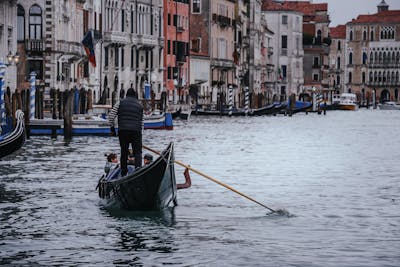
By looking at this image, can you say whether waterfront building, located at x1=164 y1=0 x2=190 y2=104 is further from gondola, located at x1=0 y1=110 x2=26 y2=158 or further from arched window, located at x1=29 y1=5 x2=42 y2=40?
gondola, located at x1=0 y1=110 x2=26 y2=158

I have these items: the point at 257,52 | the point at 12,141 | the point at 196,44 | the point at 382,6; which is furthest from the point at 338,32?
the point at 12,141

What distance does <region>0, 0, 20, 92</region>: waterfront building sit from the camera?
44.6 meters

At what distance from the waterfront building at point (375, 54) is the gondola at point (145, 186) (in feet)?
407

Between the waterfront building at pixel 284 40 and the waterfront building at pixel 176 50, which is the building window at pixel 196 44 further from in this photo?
the waterfront building at pixel 284 40

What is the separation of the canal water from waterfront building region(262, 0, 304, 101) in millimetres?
86798

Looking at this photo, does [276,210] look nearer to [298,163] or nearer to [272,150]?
[298,163]

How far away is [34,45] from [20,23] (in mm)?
1046

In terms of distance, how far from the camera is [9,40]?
Result: 4612 cm

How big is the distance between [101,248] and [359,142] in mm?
27133

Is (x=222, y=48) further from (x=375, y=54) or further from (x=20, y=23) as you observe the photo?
(x=375, y=54)

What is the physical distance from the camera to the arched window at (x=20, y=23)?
165ft

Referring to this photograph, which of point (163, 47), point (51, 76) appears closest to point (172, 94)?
point (163, 47)

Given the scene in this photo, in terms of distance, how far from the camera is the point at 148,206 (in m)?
16.4

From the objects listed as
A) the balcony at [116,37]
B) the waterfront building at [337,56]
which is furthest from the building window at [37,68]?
the waterfront building at [337,56]
